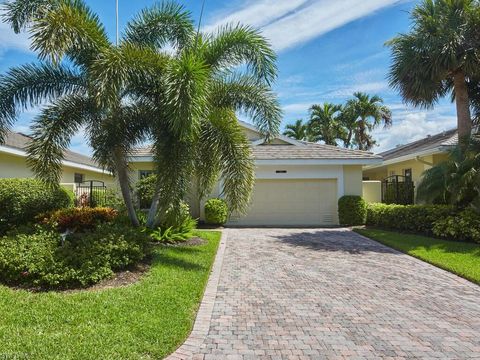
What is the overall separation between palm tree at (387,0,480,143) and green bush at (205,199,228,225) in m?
8.49

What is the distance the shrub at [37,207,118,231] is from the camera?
11648 mm

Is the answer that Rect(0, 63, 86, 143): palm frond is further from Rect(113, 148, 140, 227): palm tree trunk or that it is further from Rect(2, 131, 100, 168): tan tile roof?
Rect(113, 148, 140, 227): palm tree trunk

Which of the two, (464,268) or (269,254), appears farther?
(269,254)

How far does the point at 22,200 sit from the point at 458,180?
13454mm

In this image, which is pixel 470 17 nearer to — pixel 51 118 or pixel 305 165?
pixel 305 165

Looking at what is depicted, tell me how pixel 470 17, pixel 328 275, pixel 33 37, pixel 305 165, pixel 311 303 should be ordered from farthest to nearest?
pixel 305 165 < pixel 470 17 < pixel 328 275 < pixel 33 37 < pixel 311 303

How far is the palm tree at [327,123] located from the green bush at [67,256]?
103 ft

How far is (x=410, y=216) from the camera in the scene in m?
A: 13.8

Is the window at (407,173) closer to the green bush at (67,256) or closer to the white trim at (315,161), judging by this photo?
the white trim at (315,161)

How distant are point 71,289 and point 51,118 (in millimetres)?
4687

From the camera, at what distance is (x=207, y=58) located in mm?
9453

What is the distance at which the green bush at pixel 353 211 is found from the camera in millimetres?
16984

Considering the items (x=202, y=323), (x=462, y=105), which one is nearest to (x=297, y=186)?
(x=462, y=105)

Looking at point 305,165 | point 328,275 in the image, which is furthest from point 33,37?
point 305,165
